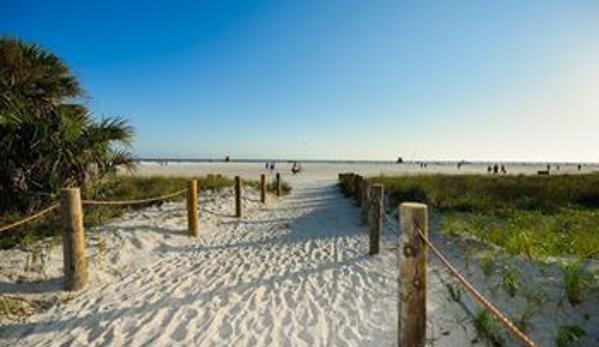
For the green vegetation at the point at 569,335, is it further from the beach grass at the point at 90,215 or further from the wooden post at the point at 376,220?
the beach grass at the point at 90,215

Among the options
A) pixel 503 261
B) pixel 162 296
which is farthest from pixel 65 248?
pixel 503 261

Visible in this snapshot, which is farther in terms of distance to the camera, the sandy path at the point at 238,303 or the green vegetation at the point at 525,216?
the green vegetation at the point at 525,216

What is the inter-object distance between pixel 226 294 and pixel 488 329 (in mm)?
2871

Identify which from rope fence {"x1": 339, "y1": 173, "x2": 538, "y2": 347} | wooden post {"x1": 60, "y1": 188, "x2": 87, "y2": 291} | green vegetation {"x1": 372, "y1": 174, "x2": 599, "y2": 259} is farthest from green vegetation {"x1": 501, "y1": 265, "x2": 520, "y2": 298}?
wooden post {"x1": 60, "y1": 188, "x2": 87, "y2": 291}

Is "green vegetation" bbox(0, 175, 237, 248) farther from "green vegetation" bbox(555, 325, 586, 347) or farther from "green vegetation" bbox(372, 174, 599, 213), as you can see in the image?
"green vegetation" bbox(372, 174, 599, 213)

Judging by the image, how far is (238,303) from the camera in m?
4.19

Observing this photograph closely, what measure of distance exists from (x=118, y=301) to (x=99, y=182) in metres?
5.15

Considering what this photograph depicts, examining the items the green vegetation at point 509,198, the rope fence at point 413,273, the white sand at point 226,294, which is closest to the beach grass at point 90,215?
the white sand at point 226,294

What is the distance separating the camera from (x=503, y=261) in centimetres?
478

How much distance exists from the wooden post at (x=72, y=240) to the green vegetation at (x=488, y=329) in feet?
14.9

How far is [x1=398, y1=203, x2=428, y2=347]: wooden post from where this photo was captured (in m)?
2.84

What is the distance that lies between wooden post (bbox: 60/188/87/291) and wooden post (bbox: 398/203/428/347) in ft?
12.7

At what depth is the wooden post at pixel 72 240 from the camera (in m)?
4.38

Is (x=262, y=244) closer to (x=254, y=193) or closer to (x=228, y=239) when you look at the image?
(x=228, y=239)
